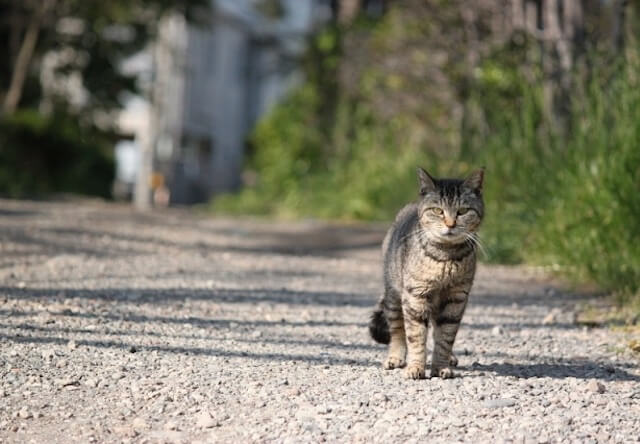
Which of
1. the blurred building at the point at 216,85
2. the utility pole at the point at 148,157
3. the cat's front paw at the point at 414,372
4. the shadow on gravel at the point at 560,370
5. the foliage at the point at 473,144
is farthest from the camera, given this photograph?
the blurred building at the point at 216,85

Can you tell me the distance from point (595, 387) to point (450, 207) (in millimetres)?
912

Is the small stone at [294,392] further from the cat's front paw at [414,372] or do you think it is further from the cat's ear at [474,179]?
the cat's ear at [474,179]

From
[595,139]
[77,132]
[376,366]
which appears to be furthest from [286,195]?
[376,366]

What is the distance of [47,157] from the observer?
60.5 feet

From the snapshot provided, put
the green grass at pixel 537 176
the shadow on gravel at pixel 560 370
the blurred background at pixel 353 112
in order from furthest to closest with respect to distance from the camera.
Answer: the blurred background at pixel 353 112
the green grass at pixel 537 176
the shadow on gravel at pixel 560 370

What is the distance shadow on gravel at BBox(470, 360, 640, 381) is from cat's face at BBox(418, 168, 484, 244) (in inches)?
23.4

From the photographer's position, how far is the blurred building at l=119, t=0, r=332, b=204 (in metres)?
26.7

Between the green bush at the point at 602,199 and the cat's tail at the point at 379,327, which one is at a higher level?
the green bush at the point at 602,199

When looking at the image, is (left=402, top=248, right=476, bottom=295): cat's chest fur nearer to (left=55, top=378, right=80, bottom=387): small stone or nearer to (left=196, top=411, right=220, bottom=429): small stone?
(left=196, top=411, right=220, bottom=429): small stone

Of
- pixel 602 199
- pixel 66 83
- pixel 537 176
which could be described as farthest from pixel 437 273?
pixel 66 83

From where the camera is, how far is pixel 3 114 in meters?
17.6

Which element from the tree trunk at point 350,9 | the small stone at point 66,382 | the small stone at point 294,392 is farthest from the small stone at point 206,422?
the tree trunk at point 350,9

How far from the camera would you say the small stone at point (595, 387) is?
389cm

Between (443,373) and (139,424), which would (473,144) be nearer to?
(443,373)
